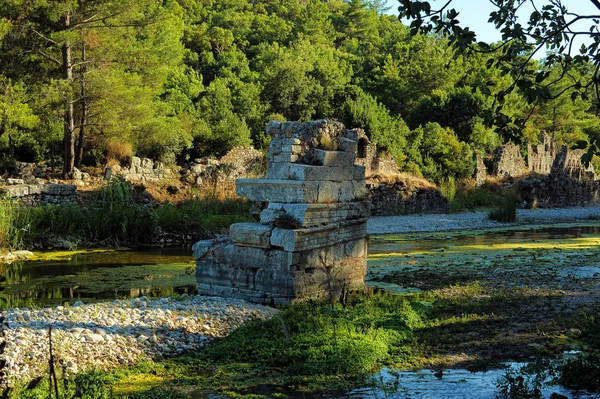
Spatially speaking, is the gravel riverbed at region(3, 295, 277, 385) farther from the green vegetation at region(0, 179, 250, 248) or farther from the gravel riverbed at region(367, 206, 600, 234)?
the gravel riverbed at region(367, 206, 600, 234)

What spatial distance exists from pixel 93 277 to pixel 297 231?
5.35 meters

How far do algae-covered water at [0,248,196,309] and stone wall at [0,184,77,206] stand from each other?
5661 millimetres

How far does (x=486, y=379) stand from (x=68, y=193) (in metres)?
18.7

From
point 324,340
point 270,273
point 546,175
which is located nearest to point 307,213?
point 270,273

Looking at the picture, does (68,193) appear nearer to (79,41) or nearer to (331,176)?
(79,41)

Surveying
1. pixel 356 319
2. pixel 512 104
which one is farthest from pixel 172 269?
pixel 512 104

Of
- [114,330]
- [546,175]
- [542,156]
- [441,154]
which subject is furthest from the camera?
[542,156]

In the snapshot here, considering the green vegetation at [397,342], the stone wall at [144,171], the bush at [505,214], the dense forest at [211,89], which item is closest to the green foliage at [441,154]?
the dense forest at [211,89]

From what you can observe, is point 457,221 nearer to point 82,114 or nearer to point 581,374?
point 82,114

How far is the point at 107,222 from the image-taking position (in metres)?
18.8

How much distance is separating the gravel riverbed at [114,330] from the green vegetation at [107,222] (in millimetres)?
9651

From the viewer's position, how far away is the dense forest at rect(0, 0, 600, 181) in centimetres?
2533

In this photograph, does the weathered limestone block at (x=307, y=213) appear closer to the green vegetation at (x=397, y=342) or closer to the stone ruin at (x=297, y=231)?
the stone ruin at (x=297, y=231)

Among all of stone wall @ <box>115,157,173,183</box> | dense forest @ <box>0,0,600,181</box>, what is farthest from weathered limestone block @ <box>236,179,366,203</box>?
stone wall @ <box>115,157,173,183</box>
